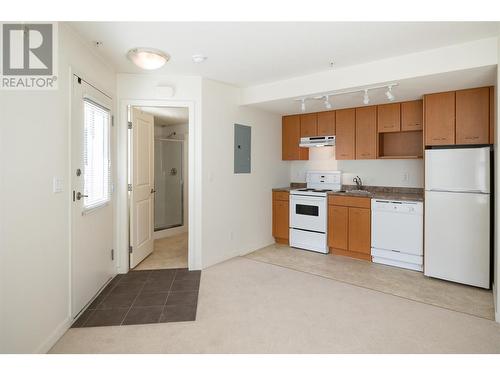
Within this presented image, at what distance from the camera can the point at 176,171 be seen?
A: 19.3ft

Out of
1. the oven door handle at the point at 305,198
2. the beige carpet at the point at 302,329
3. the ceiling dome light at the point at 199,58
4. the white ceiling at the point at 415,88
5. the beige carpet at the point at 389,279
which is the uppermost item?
the ceiling dome light at the point at 199,58

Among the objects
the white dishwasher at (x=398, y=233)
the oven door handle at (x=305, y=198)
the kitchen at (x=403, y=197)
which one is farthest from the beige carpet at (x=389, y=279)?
the oven door handle at (x=305, y=198)

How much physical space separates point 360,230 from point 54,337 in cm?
357

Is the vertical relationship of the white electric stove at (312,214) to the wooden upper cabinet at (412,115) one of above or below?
below

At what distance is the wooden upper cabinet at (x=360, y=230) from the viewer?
13.3 ft

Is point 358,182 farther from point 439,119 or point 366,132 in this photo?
A: point 439,119

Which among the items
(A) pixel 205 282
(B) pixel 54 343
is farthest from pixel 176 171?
(B) pixel 54 343

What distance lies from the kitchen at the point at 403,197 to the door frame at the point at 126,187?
1.09 meters

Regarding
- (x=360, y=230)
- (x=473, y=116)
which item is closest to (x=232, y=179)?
(x=360, y=230)

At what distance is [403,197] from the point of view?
375 cm

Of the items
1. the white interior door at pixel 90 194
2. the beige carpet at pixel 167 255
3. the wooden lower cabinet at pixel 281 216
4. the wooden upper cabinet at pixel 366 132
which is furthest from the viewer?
the wooden lower cabinet at pixel 281 216

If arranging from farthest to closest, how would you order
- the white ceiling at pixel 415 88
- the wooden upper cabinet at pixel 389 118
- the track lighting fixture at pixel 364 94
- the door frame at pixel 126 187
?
1. the wooden upper cabinet at pixel 389 118
2. the door frame at pixel 126 187
3. the track lighting fixture at pixel 364 94
4. the white ceiling at pixel 415 88

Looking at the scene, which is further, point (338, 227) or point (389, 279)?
point (338, 227)

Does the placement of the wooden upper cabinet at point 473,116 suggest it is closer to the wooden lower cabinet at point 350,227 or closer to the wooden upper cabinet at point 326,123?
the wooden lower cabinet at point 350,227
